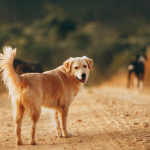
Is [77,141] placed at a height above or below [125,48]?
below

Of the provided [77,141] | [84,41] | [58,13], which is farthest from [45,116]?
[58,13]

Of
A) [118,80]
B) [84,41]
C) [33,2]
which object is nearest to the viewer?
[118,80]

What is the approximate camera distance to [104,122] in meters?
6.67

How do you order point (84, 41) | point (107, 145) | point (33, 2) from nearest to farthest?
point (107, 145) → point (84, 41) → point (33, 2)

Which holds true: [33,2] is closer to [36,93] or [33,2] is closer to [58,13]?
[58,13]

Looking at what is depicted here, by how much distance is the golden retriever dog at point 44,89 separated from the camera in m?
4.77

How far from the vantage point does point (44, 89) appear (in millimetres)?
5152

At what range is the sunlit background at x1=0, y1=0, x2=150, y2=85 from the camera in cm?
2834

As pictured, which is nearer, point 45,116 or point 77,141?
point 77,141

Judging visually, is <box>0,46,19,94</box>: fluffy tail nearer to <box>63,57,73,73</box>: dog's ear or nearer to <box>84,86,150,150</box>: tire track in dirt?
<box>63,57,73,73</box>: dog's ear

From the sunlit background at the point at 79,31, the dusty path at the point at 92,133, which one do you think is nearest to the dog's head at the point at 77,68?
the dusty path at the point at 92,133

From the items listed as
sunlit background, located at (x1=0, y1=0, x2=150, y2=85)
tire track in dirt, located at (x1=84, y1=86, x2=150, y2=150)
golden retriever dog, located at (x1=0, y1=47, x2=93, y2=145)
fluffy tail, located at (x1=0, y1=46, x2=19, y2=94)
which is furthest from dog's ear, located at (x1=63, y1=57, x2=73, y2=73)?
sunlit background, located at (x1=0, y1=0, x2=150, y2=85)

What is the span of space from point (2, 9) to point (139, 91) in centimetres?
3399

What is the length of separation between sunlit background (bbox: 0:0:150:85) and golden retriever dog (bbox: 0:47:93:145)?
18.8 meters
